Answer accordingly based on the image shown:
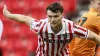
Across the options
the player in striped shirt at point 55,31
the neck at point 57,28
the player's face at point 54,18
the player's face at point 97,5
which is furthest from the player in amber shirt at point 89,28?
the player's face at point 54,18

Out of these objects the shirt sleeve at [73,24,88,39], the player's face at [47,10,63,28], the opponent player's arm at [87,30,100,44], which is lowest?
the opponent player's arm at [87,30,100,44]

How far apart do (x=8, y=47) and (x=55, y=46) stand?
5.81 m

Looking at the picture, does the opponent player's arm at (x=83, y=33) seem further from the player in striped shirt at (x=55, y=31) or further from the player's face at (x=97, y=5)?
the player's face at (x=97, y=5)

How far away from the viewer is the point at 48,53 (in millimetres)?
8391

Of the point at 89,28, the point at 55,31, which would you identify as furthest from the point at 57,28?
the point at 89,28

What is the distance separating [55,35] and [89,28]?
0.90 metres

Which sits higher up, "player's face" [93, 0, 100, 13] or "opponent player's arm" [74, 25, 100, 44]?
"player's face" [93, 0, 100, 13]

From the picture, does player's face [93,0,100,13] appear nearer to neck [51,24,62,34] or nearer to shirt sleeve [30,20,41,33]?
neck [51,24,62,34]

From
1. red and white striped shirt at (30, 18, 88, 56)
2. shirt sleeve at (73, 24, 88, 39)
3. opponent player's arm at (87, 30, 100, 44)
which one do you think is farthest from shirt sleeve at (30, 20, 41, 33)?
opponent player's arm at (87, 30, 100, 44)

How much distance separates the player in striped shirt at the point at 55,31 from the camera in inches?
316

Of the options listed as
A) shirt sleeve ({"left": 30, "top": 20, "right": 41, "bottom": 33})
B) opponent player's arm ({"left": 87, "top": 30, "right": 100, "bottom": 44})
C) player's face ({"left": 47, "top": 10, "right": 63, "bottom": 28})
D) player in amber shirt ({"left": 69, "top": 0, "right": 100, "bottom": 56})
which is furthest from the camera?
player in amber shirt ({"left": 69, "top": 0, "right": 100, "bottom": 56})

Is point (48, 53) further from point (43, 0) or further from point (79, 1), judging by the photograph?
point (79, 1)

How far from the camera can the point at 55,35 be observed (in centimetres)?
819

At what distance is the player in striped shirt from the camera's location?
8.02 m
